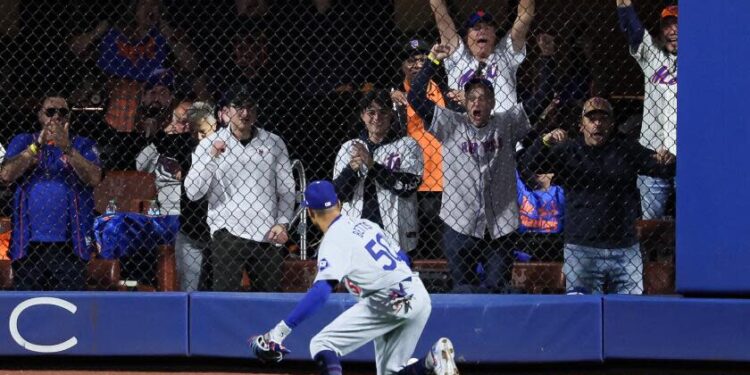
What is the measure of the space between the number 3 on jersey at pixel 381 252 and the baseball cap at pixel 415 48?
218cm

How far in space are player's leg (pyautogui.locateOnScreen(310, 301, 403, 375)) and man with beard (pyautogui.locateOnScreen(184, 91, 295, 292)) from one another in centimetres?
166

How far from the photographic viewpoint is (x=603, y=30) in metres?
8.70

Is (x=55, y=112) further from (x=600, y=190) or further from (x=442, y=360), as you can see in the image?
(x=600, y=190)

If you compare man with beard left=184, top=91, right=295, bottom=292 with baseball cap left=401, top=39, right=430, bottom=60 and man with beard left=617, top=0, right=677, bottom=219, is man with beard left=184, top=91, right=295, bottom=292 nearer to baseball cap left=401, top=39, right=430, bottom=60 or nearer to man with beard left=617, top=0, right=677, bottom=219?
baseball cap left=401, top=39, right=430, bottom=60

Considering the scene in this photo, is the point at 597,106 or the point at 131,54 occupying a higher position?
the point at 131,54

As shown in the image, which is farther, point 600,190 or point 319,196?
point 600,190

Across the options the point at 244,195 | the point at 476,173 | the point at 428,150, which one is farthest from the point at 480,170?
the point at 244,195

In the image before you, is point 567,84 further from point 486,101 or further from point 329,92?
point 329,92

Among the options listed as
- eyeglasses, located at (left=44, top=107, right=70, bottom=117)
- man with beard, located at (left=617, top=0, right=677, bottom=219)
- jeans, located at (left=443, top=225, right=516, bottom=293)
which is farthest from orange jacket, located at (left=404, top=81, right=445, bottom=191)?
eyeglasses, located at (left=44, top=107, right=70, bottom=117)

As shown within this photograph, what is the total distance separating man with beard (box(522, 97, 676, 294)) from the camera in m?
7.64

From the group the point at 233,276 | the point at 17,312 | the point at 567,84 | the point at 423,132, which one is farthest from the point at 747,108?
the point at 17,312

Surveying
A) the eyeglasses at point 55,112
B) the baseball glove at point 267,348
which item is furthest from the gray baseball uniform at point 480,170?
the eyeglasses at point 55,112

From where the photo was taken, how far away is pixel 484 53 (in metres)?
8.02

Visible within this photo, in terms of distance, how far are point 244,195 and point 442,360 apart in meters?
2.26
